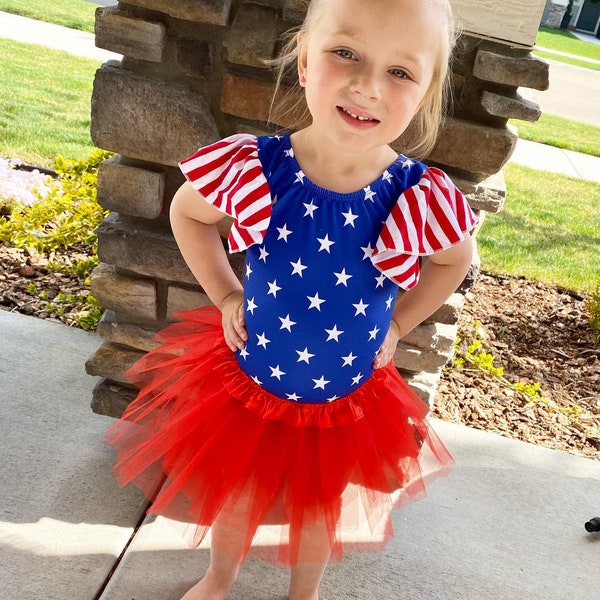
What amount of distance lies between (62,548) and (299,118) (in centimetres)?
126

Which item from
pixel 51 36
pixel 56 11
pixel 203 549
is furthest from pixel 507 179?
pixel 56 11

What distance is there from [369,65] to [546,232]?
13.1ft

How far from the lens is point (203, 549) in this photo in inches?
77.8

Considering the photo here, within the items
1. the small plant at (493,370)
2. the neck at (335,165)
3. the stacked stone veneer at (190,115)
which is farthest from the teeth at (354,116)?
the small plant at (493,370)

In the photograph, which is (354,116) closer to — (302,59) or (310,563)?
(302,59)

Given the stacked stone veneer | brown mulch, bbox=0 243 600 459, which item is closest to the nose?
the stacked stone veneer

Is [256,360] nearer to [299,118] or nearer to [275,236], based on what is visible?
[275,236]

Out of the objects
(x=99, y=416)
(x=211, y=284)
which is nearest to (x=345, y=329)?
(x=211, y=284)

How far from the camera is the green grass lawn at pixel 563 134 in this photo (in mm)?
7805

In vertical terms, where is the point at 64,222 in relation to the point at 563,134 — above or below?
above

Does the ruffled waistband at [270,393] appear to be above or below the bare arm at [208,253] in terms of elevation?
below

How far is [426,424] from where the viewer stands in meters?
1.81

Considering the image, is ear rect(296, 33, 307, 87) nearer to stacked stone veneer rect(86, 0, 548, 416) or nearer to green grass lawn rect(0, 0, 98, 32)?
stacked stone veneer rect(86, 0, 548, 416)

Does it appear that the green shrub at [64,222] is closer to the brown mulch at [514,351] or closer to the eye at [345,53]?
the brown mulch at [514,351]
